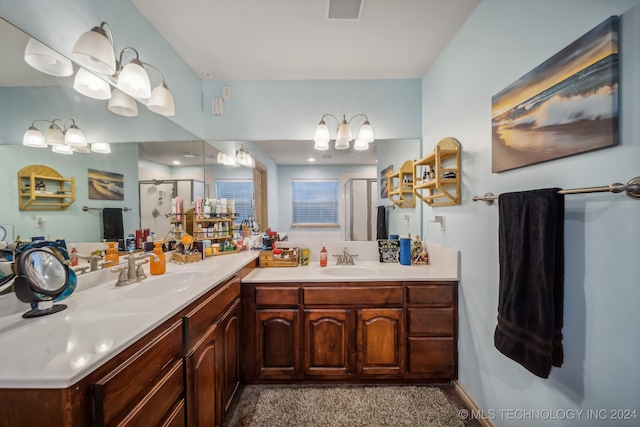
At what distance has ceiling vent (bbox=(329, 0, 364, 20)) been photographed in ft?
4.58

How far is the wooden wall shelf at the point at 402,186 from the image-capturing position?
215 centimetres

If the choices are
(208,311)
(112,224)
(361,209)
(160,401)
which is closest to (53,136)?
(112,224)

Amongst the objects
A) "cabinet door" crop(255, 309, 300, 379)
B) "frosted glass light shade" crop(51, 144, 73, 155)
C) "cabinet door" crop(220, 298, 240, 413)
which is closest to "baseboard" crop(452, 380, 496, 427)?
"cabinet door" crop(255, 309, 300, 379)

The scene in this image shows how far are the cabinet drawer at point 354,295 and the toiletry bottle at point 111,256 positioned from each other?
113cm

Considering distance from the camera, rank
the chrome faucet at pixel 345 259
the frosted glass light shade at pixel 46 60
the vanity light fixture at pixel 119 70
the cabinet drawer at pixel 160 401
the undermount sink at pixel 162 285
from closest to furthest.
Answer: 1. the cabinet drawer at pixel 160 401
2. the frosted glass light shade at pixel 46 60
3. the vanity light fixture at pixel 119 70
4. the undermount sink at pixel 162 285
5. the chrome faucet at pixel 345 259

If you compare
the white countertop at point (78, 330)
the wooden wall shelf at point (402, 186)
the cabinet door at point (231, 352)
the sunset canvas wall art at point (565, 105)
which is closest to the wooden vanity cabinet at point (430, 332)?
the wooden wall shelf at point (402, 186)

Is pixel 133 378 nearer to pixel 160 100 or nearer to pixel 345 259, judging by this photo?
pixel 160 100

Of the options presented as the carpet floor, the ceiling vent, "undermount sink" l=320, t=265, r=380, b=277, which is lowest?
the carpet floor

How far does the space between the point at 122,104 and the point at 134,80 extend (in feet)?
0.55

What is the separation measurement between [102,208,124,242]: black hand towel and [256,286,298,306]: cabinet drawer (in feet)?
2.96

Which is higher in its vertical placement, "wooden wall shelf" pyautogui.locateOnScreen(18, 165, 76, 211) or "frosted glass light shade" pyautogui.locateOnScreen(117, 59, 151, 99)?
"frosted glass light shade" pyautogui.locateOnScreen(117, 59, 151, 99)

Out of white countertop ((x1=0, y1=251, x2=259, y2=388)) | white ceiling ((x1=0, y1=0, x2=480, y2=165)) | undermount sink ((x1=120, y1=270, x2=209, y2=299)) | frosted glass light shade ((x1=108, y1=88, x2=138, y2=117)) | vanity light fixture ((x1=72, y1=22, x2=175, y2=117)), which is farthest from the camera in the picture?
white ceiling ((x1=0, y1=0, x2=480, y2=165))

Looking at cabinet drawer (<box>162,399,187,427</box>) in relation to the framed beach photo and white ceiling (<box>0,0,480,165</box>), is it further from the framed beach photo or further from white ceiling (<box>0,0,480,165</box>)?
white ceiling (<box>0,0,480,165</box>)

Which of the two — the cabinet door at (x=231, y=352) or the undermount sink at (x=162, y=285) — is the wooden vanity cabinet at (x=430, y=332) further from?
the undermount sink at (x=162, y=285)
